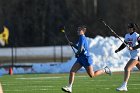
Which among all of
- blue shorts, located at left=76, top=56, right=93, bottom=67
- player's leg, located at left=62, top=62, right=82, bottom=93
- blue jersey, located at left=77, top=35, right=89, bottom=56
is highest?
blue jersey, located at left=77, top=35, right=89, bottom=56

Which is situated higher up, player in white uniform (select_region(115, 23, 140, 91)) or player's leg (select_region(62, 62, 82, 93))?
player in white uniform (select_region(115, 23, 140, 91))

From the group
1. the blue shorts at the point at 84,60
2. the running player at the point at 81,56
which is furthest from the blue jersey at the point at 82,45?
the blue shorts at the point at 84,60

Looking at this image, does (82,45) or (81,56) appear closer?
(82,45)

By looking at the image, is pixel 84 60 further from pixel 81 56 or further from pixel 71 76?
pixel 71 76

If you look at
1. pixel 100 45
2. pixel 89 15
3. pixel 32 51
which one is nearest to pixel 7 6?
pixel 89 15

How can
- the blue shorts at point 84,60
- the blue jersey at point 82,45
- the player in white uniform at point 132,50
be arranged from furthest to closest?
the player in white uniform at point 132,50 < the blue shorts at point 84,60 < the blue jersey at point 82,45

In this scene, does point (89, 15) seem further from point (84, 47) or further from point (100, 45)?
point (84, 47)

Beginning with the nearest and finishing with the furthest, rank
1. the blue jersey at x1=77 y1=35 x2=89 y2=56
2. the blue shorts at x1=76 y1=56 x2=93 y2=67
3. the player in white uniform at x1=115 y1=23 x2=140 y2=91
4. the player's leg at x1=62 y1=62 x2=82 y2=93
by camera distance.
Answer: the blue jersey at x1=77 y1=35 x2=89 y2=56
the player's leg at x1=62 y1=62 x2=82 y2=93
the blue shorts at x1=76 y1=56 x2=93 y2=67
the player in white uniform at x1=115 y1=23 x2=140 y2=91

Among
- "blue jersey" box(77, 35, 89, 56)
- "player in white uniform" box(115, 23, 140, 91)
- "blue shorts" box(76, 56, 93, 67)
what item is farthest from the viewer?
"player in white uniform" box(115, 23, 140, 91)

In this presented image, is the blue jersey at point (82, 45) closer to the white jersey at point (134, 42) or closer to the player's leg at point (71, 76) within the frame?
the player's leg at point (71, 76)

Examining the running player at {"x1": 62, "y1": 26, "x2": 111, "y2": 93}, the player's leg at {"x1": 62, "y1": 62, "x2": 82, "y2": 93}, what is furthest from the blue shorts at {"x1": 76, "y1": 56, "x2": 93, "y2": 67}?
the player's leg at {"x1": 62, "y1": 62, "x2": 82, "y2": 93}

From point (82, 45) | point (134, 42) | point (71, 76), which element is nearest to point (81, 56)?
point (82, 45)

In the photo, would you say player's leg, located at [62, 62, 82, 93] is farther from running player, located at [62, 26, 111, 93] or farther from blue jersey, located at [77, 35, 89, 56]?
blue jersey, located at [77, 35, 89, 56]

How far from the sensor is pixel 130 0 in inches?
3300
